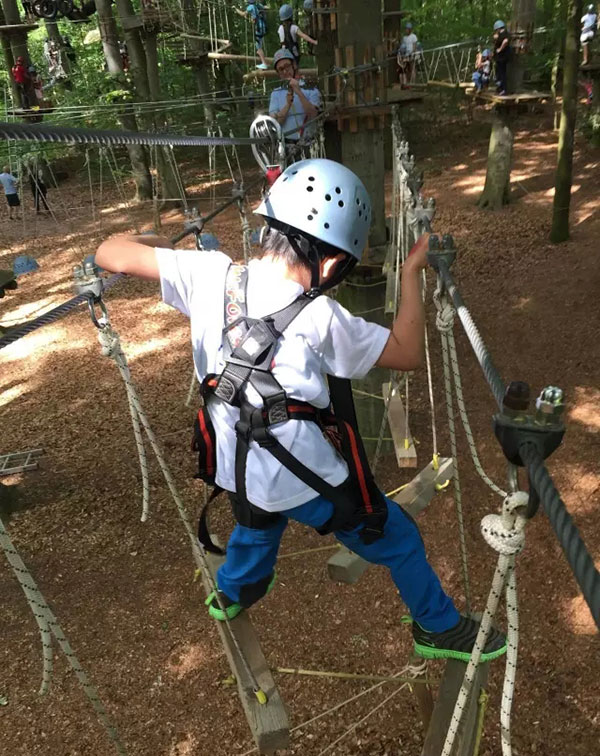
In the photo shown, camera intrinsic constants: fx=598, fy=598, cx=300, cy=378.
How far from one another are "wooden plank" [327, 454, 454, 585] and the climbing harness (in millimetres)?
290

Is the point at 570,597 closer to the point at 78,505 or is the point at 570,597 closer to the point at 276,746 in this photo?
the point at 276,746

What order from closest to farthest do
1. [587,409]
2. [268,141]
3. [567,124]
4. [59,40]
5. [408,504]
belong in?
[408,504] → [268,141] → [587,409] → [567,124] → [59,40]

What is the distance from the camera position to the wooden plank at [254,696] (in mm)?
1346

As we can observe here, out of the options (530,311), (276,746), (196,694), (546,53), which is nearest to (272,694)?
(276,746)

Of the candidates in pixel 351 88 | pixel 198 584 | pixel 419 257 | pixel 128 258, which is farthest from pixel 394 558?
pixel 351 88

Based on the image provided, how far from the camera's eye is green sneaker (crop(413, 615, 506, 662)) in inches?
57.1

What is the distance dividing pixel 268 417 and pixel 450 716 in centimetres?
90

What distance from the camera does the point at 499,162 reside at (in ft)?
24.6

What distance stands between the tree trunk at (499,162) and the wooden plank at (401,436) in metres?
5.38

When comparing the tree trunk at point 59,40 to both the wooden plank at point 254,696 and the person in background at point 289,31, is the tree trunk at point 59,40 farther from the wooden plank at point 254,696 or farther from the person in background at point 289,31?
the wooden plank at point 254,696

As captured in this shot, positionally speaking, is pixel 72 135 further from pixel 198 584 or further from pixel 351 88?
pixel 198 584

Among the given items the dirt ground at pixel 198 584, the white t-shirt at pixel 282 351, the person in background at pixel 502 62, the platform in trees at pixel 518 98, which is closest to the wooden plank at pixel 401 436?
the dirt ground at pixel 198 584

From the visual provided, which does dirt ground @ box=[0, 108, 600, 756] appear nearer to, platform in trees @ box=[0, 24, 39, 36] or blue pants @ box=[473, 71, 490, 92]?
blue pants @ box=[473, 71, 490, 92]

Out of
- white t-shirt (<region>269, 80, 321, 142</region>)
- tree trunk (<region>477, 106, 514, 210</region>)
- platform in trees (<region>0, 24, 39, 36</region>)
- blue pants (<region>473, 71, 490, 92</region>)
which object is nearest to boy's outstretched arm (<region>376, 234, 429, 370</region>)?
white t-shirt (<region>269, 80, 321, 142</region>)
